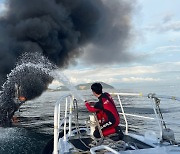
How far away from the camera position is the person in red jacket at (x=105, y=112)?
4.52 m

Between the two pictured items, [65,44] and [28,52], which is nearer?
[28,52]

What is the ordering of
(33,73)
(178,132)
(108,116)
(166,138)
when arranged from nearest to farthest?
1. (108,116)
2. (166,138)
3. (178,132)
4. (33,73)

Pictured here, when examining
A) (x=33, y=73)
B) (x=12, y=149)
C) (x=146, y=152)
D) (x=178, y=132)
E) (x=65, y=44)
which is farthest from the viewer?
(x=65, y=44)

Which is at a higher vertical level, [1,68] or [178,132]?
[1,68]

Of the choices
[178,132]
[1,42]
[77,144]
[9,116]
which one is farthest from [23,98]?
[77,144]

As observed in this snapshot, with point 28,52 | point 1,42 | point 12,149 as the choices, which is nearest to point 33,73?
point 28,52

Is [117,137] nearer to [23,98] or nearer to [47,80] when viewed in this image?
[23,98]

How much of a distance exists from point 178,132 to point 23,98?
15.6 m

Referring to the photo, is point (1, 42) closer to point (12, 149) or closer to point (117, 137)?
point (12, 149)

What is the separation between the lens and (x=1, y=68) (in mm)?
21922

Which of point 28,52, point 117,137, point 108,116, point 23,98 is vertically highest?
point 28,52

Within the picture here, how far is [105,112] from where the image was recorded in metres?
4.54

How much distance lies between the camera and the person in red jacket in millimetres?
4523

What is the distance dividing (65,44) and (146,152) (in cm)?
2354
